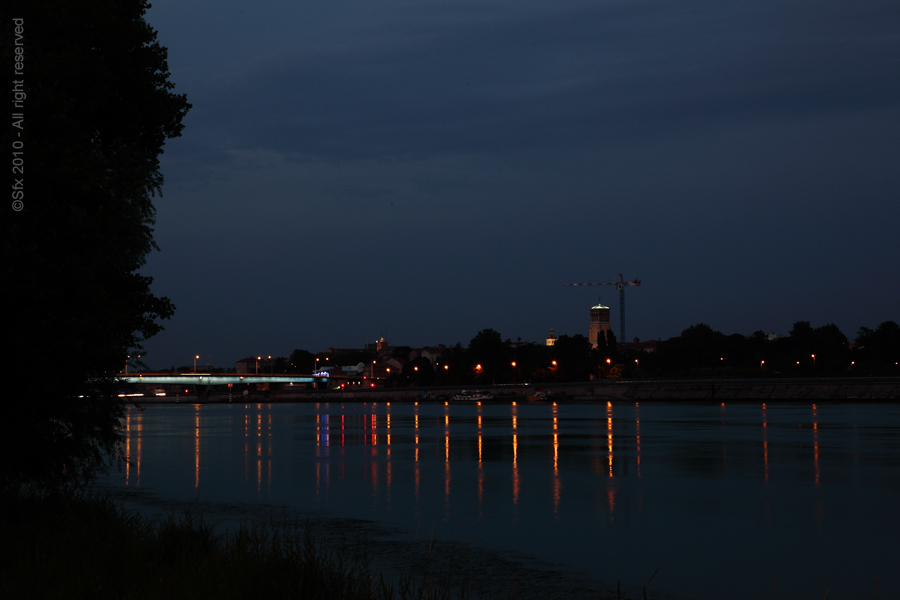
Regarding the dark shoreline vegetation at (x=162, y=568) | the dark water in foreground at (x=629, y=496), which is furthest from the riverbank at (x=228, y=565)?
the dark water in foreground at (x=629, y=496)

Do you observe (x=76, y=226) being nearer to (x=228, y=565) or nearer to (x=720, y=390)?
(x=228, y=565)

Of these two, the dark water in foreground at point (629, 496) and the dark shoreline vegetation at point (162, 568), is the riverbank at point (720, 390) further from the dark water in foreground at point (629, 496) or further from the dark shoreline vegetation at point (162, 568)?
the dark shoreline vegetation at point (162, 568)

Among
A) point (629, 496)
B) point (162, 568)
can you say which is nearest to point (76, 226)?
point (162, 568)

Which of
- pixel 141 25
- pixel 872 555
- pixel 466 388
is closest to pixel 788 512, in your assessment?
pixel 872 555

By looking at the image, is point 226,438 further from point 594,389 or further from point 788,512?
point 594,389

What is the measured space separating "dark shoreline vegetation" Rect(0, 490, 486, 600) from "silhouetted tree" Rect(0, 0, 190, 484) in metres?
2.82

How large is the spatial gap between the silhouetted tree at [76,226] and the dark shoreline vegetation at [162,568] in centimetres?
282

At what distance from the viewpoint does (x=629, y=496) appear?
27.4 meters

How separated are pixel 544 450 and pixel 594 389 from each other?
406 ft

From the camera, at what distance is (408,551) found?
60.5ft

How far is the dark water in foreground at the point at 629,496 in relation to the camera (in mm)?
17109

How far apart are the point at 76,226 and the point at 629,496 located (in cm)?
1864

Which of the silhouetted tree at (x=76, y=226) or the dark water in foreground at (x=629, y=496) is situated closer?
the silhouetted tree at (x=76, y=226)

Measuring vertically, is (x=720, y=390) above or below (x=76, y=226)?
below
